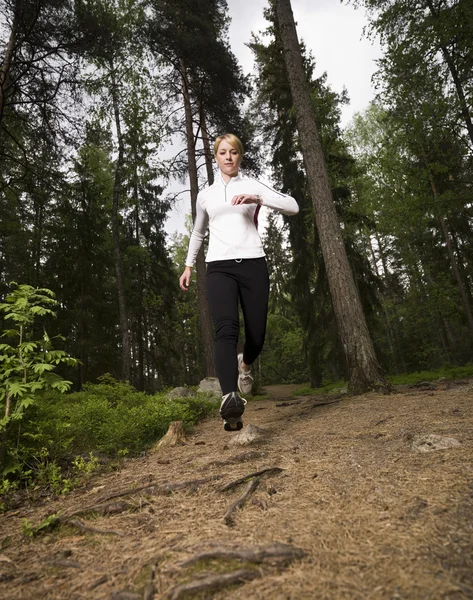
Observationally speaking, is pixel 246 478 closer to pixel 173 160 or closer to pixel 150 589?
pixel 150 589

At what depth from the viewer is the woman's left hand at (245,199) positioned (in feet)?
9.97

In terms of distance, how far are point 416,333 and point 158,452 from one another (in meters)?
25.4

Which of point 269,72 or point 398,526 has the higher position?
point 269,72

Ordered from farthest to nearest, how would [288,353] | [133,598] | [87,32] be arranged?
[288,353], [87,32], [133,598]

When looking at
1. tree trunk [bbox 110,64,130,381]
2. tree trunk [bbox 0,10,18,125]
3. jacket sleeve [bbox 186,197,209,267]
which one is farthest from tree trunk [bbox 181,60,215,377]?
jacket sleeve [bbox 186,197,209,267]

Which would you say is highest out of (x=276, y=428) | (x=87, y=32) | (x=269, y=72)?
(x=269, y=72)

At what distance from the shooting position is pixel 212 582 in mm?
1186

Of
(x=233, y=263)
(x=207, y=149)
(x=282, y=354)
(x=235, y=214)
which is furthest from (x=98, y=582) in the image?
(x=282, y=354)

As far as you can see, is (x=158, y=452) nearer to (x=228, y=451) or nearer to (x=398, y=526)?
(x=228, y=451)

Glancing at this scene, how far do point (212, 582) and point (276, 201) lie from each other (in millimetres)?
2851

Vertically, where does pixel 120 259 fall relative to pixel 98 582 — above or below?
above

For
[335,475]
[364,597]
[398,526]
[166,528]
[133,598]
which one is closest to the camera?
[364,597]

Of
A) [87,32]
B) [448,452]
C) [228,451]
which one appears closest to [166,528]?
[228,451]

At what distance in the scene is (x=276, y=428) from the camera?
4188 millimetres
